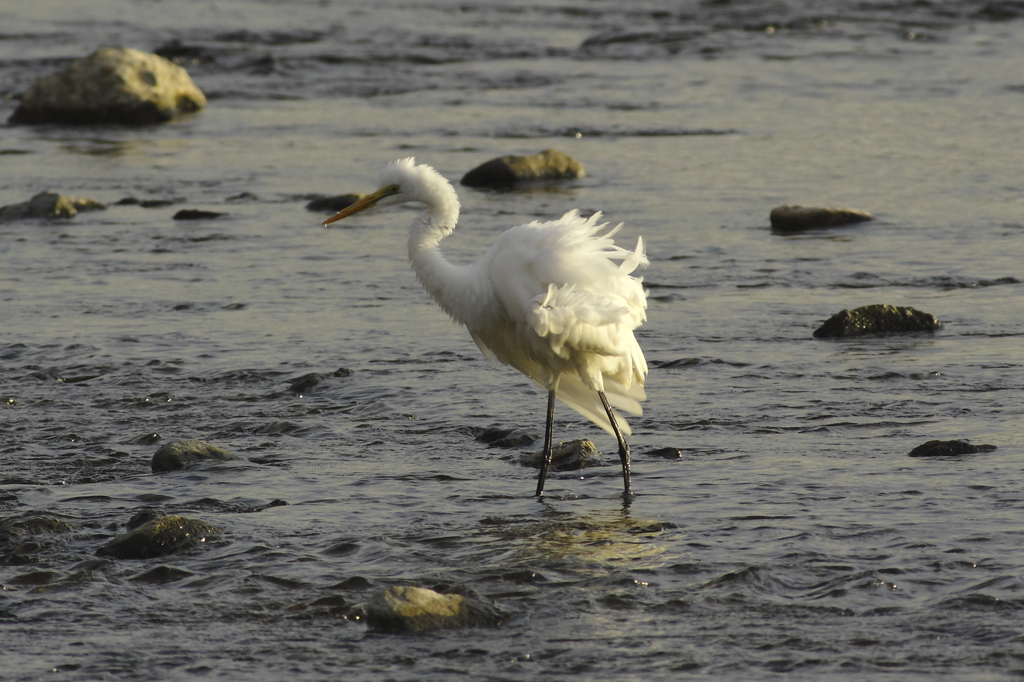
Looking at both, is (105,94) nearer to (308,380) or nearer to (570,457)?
(308,380)

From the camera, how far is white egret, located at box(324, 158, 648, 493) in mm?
5648

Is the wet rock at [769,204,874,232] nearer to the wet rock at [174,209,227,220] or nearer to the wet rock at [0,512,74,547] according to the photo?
the wet rock at [174,209,227,220]

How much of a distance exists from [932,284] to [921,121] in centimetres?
640

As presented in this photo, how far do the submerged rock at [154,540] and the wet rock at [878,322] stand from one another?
3984 mm

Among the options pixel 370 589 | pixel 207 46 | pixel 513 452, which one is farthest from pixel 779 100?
pixel 370 589

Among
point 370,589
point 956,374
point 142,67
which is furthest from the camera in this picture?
point 142,67

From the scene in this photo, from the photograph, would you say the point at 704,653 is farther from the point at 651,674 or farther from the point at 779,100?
the point at 779,100

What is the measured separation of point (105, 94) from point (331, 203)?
19.7ft

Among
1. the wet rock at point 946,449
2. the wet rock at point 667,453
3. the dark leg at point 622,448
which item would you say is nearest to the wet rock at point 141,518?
the dark leg at point 622,448

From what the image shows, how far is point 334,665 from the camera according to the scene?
13.2 feet

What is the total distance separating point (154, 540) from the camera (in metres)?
4.87

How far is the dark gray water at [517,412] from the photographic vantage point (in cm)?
425

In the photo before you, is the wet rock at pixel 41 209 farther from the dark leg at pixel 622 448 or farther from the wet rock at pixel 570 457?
the dark leg at pixel 622 448

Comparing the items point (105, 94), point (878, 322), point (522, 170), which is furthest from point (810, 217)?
point (105, 94)
